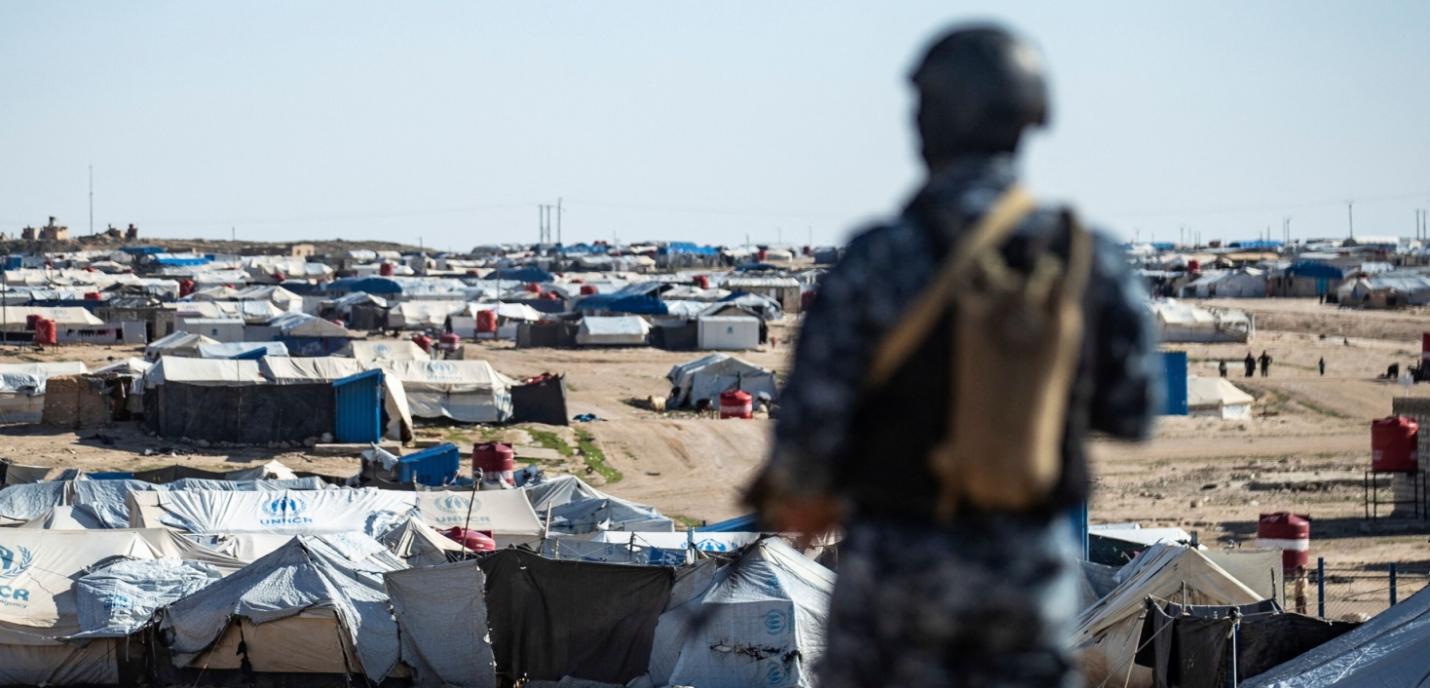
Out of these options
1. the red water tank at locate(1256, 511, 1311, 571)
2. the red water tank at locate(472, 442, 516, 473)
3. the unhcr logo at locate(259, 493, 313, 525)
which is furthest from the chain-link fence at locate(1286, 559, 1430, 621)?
the red water tank at locate(472, 442, 516, 473)

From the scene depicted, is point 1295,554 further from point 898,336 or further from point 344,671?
point 898,336

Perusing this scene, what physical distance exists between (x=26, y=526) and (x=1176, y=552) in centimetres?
1403

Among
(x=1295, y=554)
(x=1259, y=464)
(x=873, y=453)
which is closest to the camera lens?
(x=873, y=453)

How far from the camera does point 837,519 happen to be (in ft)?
11.0

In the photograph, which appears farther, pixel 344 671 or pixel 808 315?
pixel 344 671

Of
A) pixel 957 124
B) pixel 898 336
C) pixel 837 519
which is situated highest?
pixel 957 124

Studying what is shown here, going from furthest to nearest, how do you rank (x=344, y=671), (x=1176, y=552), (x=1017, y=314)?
(x=344, y=671)
(x=1176, y=552)
(x=1017, y=314)

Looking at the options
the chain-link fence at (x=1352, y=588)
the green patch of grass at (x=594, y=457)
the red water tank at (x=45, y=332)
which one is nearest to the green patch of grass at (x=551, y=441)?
the green patch of grass at (x=594, y=457)

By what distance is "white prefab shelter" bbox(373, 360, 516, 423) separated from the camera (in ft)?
151

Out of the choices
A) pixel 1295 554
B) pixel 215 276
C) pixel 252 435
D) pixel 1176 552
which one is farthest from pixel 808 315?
pixel 215 276

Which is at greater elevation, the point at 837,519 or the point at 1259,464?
the point at 837,519

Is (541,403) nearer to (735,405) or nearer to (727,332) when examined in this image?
(735,405)

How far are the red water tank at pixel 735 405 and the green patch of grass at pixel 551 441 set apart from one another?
15.4 feet

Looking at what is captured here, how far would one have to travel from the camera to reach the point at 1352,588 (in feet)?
79.1
